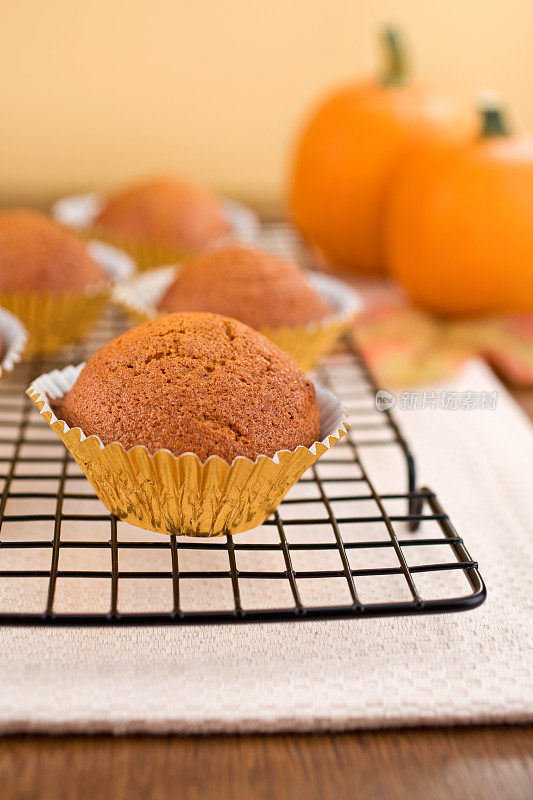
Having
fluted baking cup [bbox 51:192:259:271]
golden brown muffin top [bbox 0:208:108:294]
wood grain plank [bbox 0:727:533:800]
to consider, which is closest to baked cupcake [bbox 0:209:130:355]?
golden brown muffin top [bbox 0:208:108:294]

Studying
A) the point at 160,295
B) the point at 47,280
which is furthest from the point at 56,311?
the point at 160,295

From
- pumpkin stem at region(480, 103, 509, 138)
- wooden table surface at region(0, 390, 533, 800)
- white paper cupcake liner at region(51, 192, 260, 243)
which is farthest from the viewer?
white paper cupcake liner at region(51, 192, 260, 243)

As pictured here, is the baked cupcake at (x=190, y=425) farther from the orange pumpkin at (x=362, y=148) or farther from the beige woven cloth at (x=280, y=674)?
the orange pumpkin at (x=362, y=148)

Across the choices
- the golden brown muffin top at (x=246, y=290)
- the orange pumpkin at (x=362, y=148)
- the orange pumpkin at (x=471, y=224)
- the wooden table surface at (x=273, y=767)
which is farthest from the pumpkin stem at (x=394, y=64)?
the wooden table surface at (x=273, y=767)

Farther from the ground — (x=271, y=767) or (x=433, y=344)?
(x=271, y=767)

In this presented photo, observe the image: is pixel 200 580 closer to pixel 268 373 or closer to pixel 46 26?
pixel 268 373

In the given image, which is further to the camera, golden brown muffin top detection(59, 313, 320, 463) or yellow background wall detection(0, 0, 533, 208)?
yellow background wall detection(0, 0, 533, 208)

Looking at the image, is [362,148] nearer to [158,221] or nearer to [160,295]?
[158,221]

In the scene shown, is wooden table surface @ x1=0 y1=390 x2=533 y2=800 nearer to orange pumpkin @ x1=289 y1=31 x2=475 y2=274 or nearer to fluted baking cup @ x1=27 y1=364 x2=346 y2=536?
fluted baking cup @ x1=27 y1=364 x2=346 y2=536
